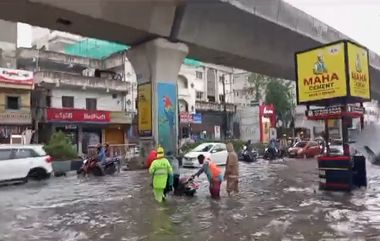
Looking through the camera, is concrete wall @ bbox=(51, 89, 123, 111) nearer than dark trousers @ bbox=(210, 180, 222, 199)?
No

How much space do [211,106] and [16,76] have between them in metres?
23.3

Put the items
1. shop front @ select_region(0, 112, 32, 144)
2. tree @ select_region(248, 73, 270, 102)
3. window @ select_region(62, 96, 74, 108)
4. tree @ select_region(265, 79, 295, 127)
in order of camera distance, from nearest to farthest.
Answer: shop front @ select_region(0, 112, 32, 144) < window @ select_region(62, 96, 74, 108) < tree @ select_region(265, 79, 295, 127) < tree @ select_region(248, 73, 270, 102)

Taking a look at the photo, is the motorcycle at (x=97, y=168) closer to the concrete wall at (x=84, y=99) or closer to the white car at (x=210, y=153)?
the white car at (x=210, y=153)

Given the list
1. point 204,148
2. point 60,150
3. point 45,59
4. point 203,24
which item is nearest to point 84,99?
point 45,59

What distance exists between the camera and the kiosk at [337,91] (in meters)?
13.0

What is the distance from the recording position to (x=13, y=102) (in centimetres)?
3275

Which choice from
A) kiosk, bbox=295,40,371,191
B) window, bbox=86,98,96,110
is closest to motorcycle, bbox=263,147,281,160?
window, bbox=86,98,96,110

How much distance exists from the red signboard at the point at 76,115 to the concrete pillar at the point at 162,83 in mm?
12617

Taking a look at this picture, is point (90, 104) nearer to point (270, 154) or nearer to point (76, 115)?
point (76, 115)

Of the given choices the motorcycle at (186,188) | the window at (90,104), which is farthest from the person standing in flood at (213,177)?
the window at (90,104)

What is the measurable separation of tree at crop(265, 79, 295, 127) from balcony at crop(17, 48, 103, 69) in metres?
24.9

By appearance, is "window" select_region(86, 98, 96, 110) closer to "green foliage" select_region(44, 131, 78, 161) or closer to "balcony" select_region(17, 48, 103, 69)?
"balcony" select_region(17, 48, 103, 69)

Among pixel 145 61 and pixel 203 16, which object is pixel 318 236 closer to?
pixel 203 16

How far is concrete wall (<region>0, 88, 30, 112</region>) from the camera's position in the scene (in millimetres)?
31891
